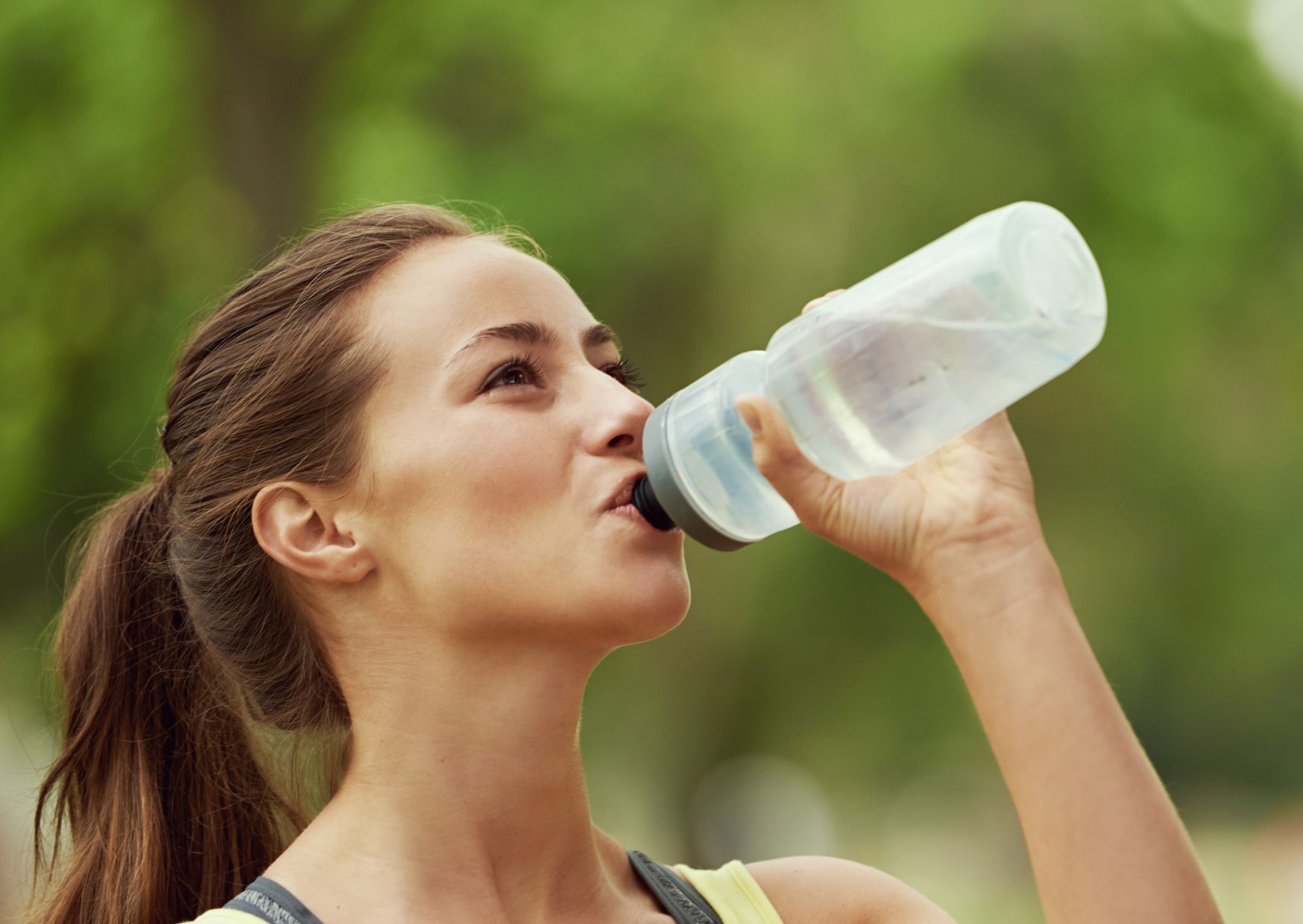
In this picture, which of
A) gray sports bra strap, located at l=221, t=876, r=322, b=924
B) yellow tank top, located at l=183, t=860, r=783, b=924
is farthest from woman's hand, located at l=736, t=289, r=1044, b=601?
gray sports bra strap, located at l=221, t=876, r=322, b=924

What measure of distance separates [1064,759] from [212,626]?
128cm

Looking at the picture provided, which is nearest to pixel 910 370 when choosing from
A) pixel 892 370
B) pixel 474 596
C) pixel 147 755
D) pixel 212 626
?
pixel 892 370

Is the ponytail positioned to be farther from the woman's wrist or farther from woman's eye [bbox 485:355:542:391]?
the woman's wrist

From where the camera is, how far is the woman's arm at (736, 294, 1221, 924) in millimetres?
1513

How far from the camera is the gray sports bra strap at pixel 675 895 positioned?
2.05 m

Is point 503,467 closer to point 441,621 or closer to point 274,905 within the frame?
point 441,621

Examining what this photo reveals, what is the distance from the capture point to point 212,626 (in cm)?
220

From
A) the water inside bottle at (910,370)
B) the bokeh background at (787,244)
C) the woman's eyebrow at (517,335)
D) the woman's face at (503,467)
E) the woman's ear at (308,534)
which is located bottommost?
the bokeh background at (787,244)

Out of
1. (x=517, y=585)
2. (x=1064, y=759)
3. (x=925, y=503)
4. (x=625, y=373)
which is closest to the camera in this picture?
(x=1064, y=759)

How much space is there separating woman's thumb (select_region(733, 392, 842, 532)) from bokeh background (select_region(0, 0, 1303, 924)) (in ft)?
14.0

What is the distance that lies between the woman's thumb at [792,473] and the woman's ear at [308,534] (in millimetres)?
598

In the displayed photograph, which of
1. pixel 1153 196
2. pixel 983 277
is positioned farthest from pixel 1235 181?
pixel 983 277

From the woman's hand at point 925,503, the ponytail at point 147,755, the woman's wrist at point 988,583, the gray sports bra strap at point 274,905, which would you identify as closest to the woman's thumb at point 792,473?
the woman's hand at point 925,503

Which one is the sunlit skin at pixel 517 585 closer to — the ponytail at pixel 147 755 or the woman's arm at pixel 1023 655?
the woman's arm at pixel 1023 655
